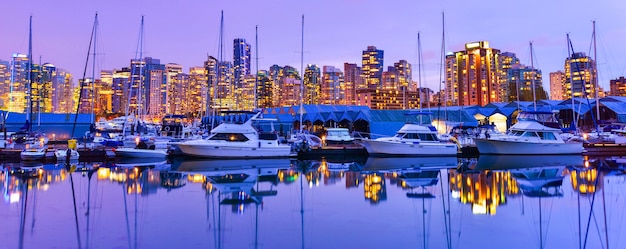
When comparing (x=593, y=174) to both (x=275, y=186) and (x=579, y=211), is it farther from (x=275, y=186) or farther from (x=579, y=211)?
(x=275, y=186)

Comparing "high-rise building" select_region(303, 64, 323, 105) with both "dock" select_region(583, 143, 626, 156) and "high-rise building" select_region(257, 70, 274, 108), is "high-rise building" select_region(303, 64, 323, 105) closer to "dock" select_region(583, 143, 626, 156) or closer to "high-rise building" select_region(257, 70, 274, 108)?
"high-rise building" select_region(257, 70, 274, 108)

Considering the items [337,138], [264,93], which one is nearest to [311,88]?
[264,93]

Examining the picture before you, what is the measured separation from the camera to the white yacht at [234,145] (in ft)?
113

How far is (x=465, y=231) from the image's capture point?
12.9 metres

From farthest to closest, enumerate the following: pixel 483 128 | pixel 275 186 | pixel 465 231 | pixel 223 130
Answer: pixel 483 128
pixel 223 130
pixel 275 186
pixel 465 231

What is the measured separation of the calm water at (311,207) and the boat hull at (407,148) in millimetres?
7829

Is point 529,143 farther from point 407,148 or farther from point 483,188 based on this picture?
point 483,188

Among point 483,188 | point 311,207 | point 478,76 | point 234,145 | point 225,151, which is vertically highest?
point 478,76

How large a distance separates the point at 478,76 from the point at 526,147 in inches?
6355

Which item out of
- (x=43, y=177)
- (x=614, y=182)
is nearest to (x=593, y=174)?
(x=614, y=182)

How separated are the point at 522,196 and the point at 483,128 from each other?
33.3 m

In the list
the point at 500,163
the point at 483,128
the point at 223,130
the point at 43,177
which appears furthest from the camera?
the point at 483,128

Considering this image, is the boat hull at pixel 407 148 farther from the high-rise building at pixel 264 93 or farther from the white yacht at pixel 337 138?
the high-rise building at pixel 264 93

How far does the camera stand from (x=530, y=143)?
37.2 metres
